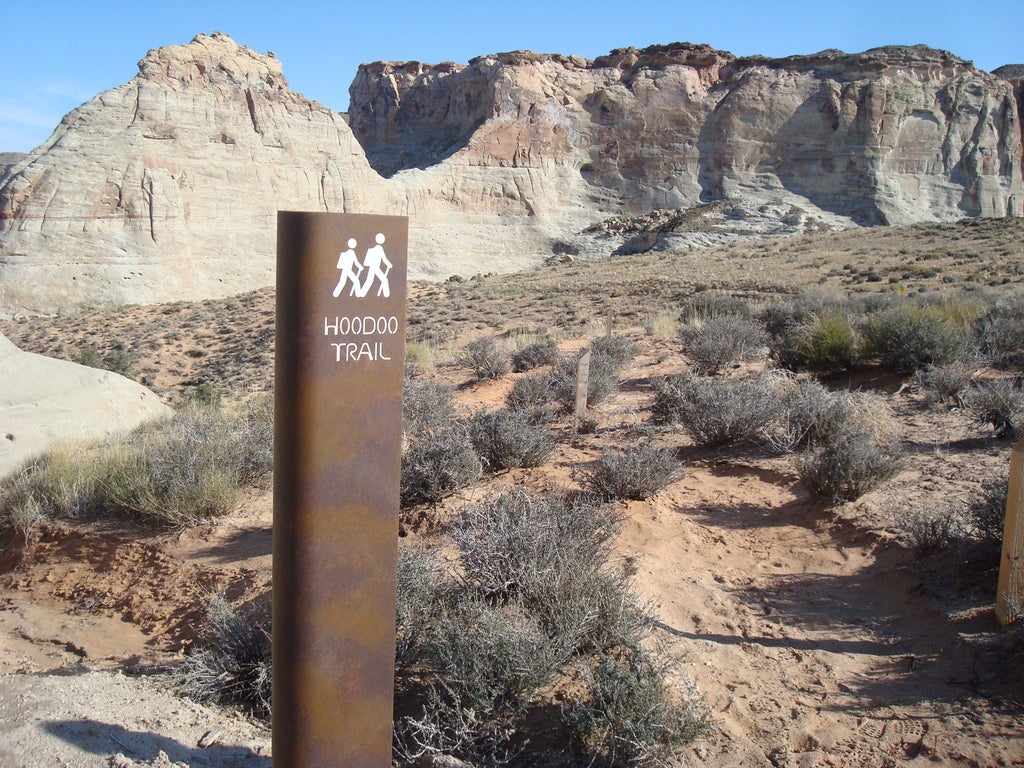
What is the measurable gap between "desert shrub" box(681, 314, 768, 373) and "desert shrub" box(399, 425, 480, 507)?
16.2 ft

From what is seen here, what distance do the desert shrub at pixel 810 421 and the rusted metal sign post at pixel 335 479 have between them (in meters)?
4.65

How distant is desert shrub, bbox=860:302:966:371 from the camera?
8.18 m

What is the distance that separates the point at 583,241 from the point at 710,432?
43048mm

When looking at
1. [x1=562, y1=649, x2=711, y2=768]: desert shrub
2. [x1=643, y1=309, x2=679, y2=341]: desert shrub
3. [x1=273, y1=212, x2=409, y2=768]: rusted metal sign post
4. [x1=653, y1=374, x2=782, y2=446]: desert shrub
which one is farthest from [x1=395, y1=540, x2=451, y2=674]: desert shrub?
[x1=643, y1=309, x2=679, y2=341]: desert shrub

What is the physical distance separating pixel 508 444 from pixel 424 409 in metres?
2.03

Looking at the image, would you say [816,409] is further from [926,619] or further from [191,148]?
[191,148]

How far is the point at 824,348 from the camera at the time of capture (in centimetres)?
912

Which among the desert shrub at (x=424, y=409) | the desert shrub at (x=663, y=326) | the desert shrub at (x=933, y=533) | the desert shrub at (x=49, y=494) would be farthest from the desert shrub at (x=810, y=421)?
the desert shrub at (x=663, y=326)

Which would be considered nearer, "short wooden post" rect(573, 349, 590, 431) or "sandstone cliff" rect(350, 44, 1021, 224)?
"short wooden post" rect(573, 349, 590, 431)

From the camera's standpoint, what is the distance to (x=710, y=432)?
6.54 metres

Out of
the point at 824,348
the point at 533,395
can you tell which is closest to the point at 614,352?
the point at 533,395

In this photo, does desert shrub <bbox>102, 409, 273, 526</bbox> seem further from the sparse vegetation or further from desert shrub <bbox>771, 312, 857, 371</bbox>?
desert shrub <bbox>771, 312, 857, 371</bbox>

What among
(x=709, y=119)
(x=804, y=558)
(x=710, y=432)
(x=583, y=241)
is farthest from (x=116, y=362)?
(x=709, y=119)

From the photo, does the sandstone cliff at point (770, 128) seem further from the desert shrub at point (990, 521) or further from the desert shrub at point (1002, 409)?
the desert shrub at point (990, 521)
